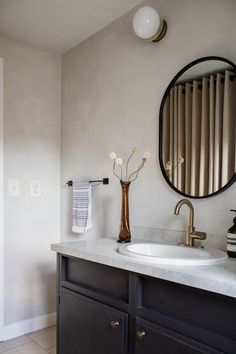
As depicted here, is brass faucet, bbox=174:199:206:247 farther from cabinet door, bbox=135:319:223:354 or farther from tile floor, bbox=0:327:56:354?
tile floor, bbox=0:327:56:354

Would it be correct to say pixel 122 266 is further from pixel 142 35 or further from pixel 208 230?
pixel 142 35

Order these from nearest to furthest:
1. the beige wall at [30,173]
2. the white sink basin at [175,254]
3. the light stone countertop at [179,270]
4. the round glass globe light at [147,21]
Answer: the light stone countertop at [179,270] < the white sink basin at [175,254] < the round glass globe light at [147,21] < the beige wall at [30,173]

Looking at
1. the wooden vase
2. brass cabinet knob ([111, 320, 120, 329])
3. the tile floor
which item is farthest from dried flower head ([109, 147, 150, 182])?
the tile floor

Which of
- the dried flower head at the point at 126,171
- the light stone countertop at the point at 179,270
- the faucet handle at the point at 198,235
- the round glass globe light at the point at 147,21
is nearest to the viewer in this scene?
the light stone countertop at the point at 179,270

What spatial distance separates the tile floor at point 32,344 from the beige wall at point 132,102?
2.56ft

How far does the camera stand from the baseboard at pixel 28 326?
95.4 inches

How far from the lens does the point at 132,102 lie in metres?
2.12

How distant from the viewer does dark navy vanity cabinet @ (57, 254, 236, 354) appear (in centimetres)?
107

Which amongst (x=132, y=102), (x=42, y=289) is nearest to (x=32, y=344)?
(x=42, y=289)

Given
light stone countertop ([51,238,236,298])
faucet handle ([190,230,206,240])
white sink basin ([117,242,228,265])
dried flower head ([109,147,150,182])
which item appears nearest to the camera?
light stone countertop ([51,238,236,298])

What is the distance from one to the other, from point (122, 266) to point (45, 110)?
1764mm

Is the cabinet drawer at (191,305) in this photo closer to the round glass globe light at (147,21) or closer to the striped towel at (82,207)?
the striped towel at (82,207)

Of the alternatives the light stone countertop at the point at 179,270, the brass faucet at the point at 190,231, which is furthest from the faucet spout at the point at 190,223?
the light stone countertop at the point at 179,270

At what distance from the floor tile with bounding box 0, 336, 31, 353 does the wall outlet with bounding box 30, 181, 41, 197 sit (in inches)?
43.2
